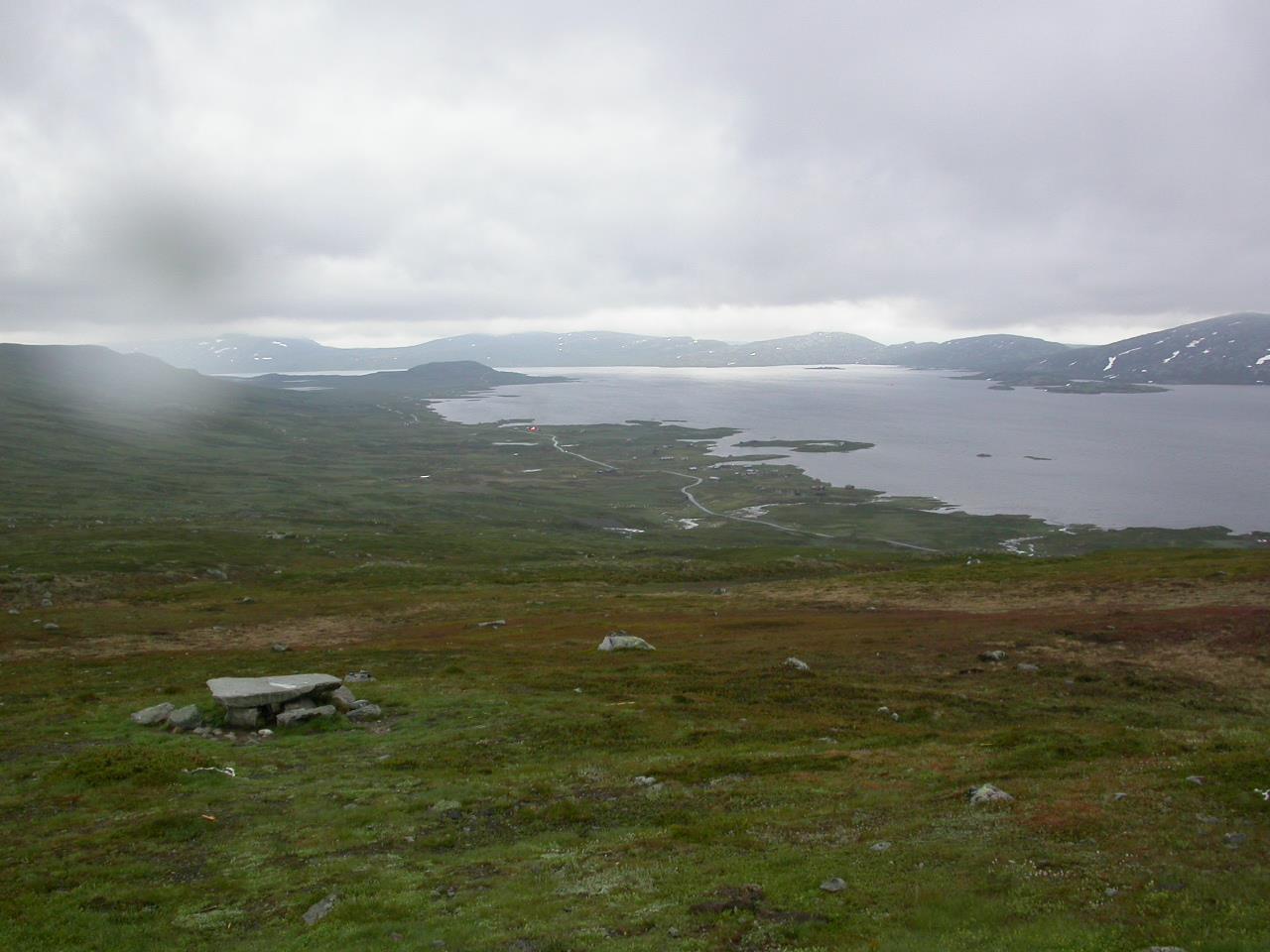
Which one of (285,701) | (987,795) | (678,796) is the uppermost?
(987,795)

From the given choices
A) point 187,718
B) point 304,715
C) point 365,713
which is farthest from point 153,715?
point 365,713

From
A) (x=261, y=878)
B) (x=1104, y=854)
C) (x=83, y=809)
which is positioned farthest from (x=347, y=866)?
(x=1104, y=854)

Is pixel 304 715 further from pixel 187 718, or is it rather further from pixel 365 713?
pixel 187 718

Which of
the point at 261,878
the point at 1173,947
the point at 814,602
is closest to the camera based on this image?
the point at 1173,947

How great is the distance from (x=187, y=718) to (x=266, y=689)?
114 inches

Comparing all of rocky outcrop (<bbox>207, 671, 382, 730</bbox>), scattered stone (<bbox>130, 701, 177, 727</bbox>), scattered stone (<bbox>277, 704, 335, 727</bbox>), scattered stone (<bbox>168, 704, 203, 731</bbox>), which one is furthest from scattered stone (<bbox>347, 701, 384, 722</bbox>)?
scattered stone (<bbox>130, 701, 177, 727</bbox>)

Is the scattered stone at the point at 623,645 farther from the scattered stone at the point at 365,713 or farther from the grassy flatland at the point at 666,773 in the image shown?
the scattered stone at the point at 365,713

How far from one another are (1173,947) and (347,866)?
649 inches

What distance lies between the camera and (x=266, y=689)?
3138cm

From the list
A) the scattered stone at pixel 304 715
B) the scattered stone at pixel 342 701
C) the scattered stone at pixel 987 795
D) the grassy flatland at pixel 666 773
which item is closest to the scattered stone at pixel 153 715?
the grassy flatland at pixel 666 773

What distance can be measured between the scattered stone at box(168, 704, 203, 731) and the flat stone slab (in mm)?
913

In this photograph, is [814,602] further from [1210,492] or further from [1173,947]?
[1210,492]

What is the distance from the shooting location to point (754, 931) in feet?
45.1

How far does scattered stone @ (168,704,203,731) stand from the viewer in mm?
30312
